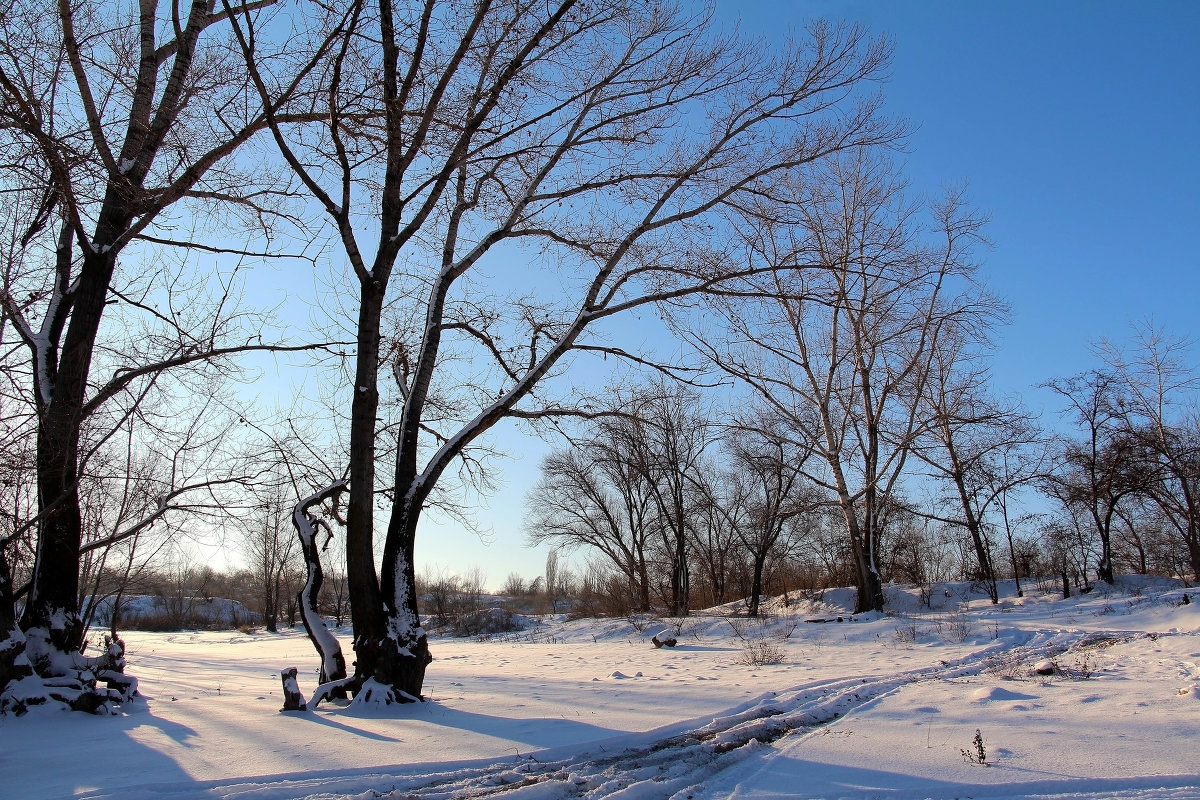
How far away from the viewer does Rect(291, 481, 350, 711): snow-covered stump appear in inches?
275

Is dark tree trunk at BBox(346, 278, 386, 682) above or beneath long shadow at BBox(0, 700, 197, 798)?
above

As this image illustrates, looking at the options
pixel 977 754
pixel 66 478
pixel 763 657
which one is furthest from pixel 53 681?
pixel 763 657

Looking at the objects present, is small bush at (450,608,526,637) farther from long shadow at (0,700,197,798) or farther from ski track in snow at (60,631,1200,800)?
ski track in snow at (60,631,1200,800)

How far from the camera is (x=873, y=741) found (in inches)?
186

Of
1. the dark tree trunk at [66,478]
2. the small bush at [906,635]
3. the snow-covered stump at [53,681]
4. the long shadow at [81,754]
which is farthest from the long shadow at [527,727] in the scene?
the small bush at [906,635]

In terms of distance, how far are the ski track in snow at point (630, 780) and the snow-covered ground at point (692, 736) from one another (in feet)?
0.06

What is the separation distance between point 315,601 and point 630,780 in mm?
5031

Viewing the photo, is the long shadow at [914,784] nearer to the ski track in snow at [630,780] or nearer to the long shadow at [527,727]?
the ski track in snow at [630,780]

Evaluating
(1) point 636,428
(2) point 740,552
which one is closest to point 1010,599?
(2) point 740,552

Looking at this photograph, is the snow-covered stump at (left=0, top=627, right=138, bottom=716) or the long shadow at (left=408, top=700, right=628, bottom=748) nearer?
the long shadow at (left=408, top=700, right=628, bottom=748)

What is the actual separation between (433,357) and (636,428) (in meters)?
2.55

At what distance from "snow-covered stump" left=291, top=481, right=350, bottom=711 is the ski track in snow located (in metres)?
2.99

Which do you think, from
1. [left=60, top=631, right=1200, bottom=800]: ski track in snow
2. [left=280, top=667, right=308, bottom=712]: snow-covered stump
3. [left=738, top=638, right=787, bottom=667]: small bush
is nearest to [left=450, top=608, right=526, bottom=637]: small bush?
[left=738, top=638, right=787, bottom=667]: small bush

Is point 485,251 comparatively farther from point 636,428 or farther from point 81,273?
point 81,273
